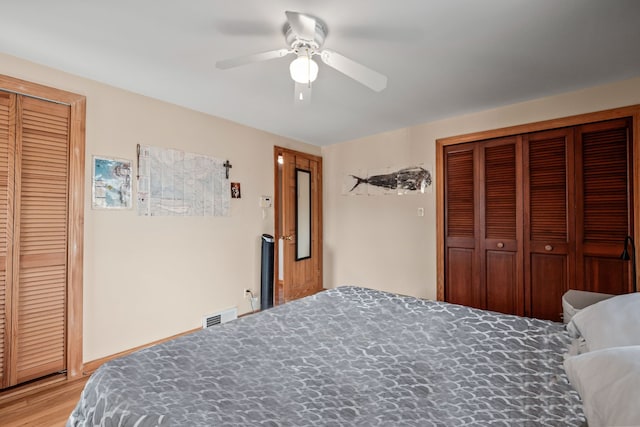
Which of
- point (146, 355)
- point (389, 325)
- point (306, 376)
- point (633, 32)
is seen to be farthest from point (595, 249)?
point (146, 355)

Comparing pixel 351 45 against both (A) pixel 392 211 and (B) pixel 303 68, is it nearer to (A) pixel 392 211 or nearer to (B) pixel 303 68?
(B) pixel 303 68

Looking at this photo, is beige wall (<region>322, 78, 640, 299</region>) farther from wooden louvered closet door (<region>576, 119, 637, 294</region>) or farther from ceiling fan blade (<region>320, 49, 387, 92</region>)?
ceiling fan blade (<region>320, 49, 387, 92</region>)

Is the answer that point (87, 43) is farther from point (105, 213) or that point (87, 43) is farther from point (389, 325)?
point (389, 325)

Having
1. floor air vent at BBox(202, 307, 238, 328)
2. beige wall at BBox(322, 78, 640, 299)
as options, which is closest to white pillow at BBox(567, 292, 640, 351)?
beige wall at BBox(322, 78, 640, 299)

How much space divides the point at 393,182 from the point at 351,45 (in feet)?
7.50

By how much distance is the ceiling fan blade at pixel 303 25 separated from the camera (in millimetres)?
1524

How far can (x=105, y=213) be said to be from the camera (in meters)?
2.58

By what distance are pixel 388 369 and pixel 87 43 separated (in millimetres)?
2601

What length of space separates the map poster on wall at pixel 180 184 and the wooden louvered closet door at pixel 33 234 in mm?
568

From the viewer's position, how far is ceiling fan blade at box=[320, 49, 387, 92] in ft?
5.83

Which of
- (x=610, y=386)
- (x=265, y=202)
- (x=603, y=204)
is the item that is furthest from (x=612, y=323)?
(x=265, y=202)

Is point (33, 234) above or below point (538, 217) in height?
below

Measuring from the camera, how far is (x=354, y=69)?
1841 millimetres

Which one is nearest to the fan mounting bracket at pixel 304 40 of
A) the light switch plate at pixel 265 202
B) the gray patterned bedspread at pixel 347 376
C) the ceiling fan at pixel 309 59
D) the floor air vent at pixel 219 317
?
the ceiling fan at pixel 309 59
